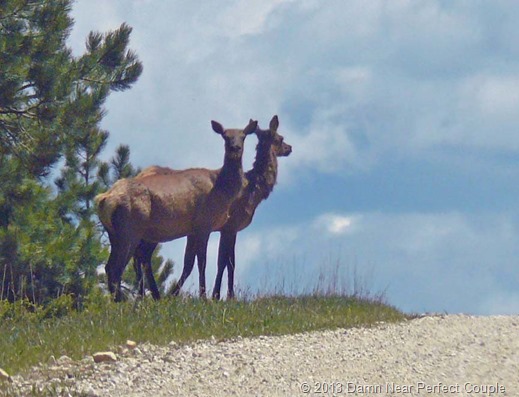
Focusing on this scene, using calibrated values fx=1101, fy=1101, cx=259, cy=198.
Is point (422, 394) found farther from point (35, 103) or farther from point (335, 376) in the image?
point (35, 103)

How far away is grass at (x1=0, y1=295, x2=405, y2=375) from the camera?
1066 centimetres

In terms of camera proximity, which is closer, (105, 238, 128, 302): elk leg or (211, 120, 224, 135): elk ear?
(105, 238, 128, 302): elk leg

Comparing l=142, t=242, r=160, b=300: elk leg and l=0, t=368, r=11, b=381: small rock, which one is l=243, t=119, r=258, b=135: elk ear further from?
l=0, t=368, r=11, b=381: small rock

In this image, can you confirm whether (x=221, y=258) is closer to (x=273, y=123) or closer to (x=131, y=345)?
(x=273, y=123)

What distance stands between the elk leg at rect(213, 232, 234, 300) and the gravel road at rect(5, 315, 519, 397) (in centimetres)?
499

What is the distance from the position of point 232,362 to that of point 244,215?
7308mm

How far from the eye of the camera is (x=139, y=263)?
642 inches

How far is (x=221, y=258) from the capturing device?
648 inches

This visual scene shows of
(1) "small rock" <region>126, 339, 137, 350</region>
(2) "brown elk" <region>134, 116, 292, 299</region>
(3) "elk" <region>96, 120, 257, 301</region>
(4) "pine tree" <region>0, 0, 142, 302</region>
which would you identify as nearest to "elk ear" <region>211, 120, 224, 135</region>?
(3) "elk" <region>96, 120, 257, 301</region>

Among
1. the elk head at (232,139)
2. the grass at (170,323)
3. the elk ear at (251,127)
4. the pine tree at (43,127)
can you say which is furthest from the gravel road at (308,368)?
the pine tree at (43,127)

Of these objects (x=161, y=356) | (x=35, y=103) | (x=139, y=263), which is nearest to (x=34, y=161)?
(x=35, y=103)

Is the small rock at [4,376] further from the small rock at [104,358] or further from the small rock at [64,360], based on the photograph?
the small rock at [104,358]

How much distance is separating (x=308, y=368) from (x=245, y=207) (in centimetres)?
750

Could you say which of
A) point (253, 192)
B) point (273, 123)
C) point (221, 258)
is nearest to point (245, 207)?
point (253, 192)
